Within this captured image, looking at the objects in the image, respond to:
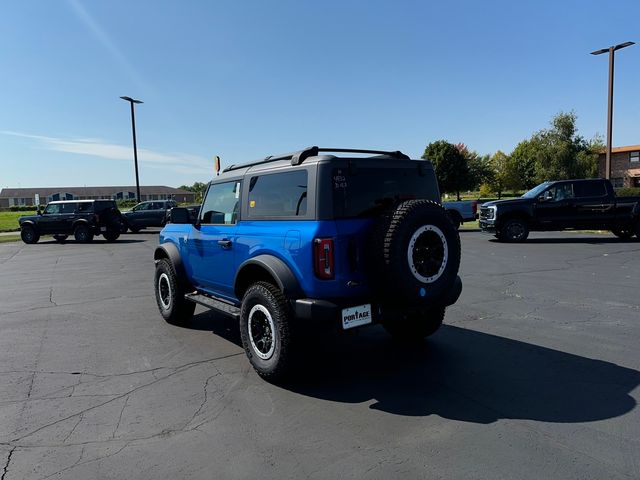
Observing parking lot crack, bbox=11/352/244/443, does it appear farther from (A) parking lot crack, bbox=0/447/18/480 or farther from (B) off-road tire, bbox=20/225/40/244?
(B) off-road tire, bbox=20/225/40/244

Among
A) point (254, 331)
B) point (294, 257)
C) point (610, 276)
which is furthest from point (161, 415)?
point (610, 276)

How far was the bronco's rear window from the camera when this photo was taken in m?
3.96

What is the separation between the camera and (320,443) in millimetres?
3047

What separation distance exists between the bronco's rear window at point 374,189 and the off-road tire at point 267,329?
3.09ft

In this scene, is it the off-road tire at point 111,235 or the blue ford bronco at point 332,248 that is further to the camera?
the off-road tire at point 111,235

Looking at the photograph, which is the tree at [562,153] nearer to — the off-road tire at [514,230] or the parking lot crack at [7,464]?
A: the off-road tire at [514,230]

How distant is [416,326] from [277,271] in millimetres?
2028

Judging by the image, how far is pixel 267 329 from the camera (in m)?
4.20

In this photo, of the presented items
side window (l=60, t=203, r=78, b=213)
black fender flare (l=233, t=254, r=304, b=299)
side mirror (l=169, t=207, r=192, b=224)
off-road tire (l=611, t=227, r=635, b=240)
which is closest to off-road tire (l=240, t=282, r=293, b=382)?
black fender flare (l=233, t=254, r=304, b=299)

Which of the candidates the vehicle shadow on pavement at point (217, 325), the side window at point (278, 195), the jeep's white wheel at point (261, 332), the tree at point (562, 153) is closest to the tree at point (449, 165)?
the tree at point (562, 153)

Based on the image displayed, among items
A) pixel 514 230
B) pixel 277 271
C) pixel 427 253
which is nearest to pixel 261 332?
pixel 277 271

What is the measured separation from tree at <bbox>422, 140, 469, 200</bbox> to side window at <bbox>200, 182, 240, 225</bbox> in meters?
51.3

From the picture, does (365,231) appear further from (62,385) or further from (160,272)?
(160,272)

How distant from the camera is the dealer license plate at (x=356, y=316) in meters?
3.74
